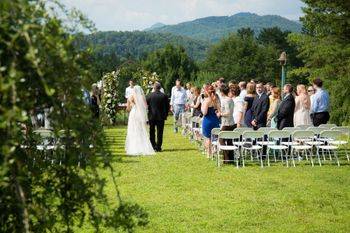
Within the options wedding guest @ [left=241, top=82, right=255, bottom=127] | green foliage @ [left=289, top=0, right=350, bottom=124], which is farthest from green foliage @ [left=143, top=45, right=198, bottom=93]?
wedding guest @ [left=241, top=82, right=255, bottom=127]

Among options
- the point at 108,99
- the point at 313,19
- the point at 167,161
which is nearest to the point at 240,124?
the point at 167,161

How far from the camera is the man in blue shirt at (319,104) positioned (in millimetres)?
15688

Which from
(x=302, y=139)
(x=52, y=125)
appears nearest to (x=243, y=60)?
(x=302, y=139)

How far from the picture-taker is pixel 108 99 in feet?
89.2

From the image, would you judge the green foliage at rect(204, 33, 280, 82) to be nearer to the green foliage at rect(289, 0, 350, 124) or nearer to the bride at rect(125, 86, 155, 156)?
the green foliage at rect(289, 0, 350, 124)

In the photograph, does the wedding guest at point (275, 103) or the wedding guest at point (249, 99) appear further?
the wedding guest at point (249, 99)

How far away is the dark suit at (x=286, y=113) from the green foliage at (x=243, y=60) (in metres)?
81.4

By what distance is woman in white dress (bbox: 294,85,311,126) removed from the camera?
15.1 meters

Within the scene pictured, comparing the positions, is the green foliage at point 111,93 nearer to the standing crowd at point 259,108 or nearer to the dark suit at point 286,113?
the standing crowd at point 259,108

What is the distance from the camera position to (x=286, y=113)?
1498 centimetres

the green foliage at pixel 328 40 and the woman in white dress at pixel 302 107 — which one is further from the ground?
the green foliage at pixel 328 40

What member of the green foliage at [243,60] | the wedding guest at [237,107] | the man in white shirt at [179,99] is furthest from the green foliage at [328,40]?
the green foliage at [243,60]

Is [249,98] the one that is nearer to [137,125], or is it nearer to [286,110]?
[286,110]

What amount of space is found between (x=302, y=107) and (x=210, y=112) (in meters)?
2.62
